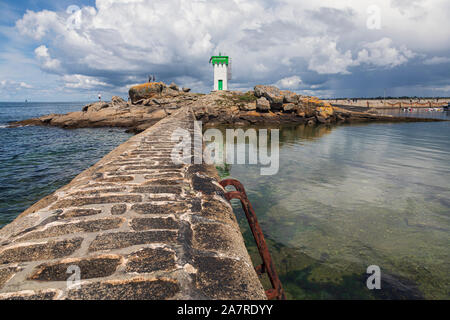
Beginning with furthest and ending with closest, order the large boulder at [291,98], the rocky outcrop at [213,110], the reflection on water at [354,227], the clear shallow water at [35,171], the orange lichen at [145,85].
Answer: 1. the orange lichen at [145,85]
2. the large boulder at [291,98]
3. the rocky outcrop at [213,110]
4. the clear shallow water at [35,171]
5. the reflection on water at [354,227]

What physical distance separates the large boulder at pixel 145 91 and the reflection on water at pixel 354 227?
99.3 ft

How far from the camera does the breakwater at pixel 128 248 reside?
136 cm

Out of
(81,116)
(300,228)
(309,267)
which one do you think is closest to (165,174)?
(309,267)

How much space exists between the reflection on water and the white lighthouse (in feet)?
124

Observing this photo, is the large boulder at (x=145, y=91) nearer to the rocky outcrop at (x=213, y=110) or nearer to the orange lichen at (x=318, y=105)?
the rocky outcrop at (x=213, y=110)

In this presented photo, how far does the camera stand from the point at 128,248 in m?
1.72

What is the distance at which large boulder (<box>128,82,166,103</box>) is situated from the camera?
3578 cm

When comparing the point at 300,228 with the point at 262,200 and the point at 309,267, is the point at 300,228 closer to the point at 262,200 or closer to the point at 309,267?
the point at 309,267

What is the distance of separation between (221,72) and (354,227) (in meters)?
43.8

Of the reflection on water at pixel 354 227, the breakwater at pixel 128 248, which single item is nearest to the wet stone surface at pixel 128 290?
the breakwater at pixel 128 248

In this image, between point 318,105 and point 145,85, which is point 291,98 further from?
point 145,85

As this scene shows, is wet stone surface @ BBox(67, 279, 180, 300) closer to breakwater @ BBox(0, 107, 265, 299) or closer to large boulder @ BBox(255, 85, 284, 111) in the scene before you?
breakwater @ BBox(0, 107, 265, 299)

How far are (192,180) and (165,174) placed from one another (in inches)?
19.1

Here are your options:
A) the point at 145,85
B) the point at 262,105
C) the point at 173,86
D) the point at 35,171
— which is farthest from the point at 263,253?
the point at 173,86
